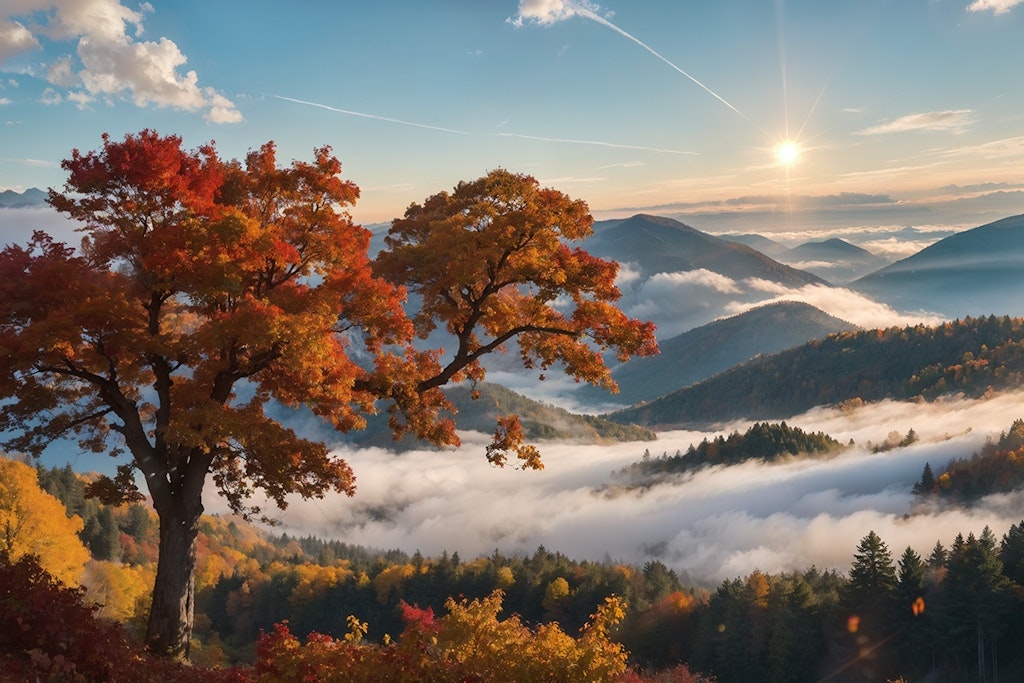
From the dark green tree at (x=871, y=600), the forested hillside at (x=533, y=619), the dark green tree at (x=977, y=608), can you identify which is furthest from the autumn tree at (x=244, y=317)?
the dark green tree at (x=977, y=608)

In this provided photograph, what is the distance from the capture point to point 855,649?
95.6m

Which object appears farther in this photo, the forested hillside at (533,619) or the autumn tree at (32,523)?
the autumn tree at (32,523)

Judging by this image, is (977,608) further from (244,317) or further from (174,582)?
(244,317)

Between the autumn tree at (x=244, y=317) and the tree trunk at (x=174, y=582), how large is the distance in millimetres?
49

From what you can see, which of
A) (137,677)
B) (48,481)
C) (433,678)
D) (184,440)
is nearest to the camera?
(433,678)

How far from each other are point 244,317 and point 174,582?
7.64m

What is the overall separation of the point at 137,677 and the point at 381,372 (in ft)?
28.0

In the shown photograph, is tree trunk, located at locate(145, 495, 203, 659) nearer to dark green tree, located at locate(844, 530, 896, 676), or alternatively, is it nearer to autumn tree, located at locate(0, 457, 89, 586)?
autumn tree, located at locate(0, 457, 89, 586)

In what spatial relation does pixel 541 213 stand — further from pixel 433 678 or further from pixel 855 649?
pixel 855 649

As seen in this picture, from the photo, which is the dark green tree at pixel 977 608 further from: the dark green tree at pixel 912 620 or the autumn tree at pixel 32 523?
the autumn tree at pixel 32 523

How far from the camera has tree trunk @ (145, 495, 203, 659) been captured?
1852 centimetres

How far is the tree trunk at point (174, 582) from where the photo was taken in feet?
60.7

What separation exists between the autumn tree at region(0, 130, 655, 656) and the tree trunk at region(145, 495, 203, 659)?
49 mm

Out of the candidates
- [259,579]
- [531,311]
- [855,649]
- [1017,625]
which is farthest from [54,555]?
[259,579]
